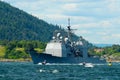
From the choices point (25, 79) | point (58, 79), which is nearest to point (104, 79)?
point (58, 79)

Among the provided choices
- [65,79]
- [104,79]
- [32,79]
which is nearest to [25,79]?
[32,79]

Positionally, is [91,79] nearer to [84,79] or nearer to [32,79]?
[84,79]

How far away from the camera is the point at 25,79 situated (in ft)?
382

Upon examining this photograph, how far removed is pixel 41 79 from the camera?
4624 inches

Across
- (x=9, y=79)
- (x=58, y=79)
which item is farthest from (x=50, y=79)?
(x=9, y=79)

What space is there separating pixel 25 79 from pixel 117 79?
2227 centimetres

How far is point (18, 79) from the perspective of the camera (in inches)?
4619

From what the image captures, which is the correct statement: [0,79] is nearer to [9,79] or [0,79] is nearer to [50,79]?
[9,79]

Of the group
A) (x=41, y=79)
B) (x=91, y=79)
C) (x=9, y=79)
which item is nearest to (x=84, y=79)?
(x=91, y=79)

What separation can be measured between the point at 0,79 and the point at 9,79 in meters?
2.27

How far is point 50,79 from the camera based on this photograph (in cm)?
11781

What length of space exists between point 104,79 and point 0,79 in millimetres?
24868

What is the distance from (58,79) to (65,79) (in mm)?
2111

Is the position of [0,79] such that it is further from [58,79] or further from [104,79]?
[104,79]
